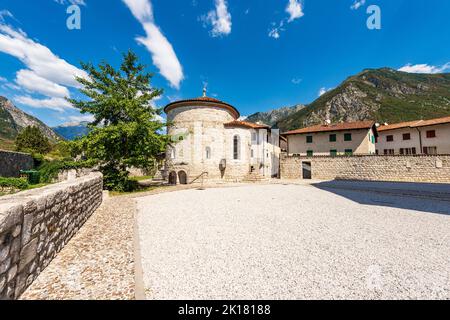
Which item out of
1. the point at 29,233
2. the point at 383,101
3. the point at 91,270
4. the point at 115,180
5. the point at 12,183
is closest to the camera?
the point at 29,233

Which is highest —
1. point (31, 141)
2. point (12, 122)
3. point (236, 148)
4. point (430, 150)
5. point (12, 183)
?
point (12, 122)

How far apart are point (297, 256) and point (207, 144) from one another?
18404mm

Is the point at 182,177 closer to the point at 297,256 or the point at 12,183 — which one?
the point at 12,183

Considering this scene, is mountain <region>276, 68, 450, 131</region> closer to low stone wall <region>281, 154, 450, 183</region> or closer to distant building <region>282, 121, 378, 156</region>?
distant building <region>282, 121, 378, 156</region>

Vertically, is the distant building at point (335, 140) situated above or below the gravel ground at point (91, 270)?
above

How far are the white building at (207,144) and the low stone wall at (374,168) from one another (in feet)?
17.8

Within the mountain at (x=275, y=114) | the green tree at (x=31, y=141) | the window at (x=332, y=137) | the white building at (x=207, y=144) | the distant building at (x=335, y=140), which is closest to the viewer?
the white building at (x=207, y=144)

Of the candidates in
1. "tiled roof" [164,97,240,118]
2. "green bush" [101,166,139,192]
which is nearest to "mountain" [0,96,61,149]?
"tiled roof" [164,97,240,118]

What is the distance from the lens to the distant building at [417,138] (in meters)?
25.7

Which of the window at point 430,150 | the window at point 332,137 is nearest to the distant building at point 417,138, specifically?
the window at point 430,150

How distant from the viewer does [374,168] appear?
20766 mm

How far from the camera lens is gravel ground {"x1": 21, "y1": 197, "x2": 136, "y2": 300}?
2.67 meters

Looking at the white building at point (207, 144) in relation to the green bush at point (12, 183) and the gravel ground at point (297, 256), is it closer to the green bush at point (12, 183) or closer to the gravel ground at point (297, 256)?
the green bush at point (12, 183)

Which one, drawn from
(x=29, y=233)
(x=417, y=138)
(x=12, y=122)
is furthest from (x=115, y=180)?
(x=12, y=122)
